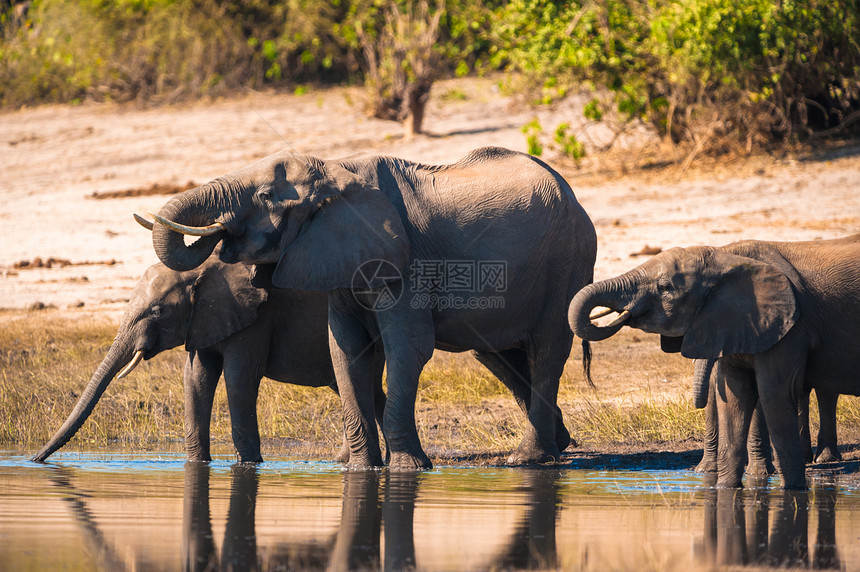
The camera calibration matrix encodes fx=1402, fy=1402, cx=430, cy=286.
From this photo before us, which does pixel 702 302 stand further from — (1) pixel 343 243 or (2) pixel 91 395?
(2) pixel 91 395

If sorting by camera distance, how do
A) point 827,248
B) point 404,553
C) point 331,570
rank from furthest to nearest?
point 827,248
point 404,553
point 331,570

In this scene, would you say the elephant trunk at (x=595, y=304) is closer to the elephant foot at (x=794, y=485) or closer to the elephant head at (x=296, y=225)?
the elephant foot at (x=794, y=485)

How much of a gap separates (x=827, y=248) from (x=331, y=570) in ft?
12.8

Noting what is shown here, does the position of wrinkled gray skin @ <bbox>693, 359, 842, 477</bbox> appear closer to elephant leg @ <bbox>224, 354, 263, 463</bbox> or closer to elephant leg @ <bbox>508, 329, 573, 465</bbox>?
elephant leg @ <bbox>508, 329, 573, 465</bbox>

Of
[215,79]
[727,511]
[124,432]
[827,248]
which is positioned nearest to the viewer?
[727,511]

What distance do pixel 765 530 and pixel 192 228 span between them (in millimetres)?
3607

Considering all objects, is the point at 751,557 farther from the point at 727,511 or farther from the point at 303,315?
the point at 303,315

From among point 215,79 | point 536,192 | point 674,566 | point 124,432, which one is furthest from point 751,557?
point 215,79

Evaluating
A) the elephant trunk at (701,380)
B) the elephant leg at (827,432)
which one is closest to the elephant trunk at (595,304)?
the elephant trunk at (701,380)

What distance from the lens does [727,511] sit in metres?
6.70

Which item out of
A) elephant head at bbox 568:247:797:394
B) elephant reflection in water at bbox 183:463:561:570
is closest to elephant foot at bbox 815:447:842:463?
elephant head at bbox 568:247:797:394

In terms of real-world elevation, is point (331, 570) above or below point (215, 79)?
below

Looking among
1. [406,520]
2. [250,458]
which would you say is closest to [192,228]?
[250,458]

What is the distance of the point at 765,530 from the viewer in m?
6.14
